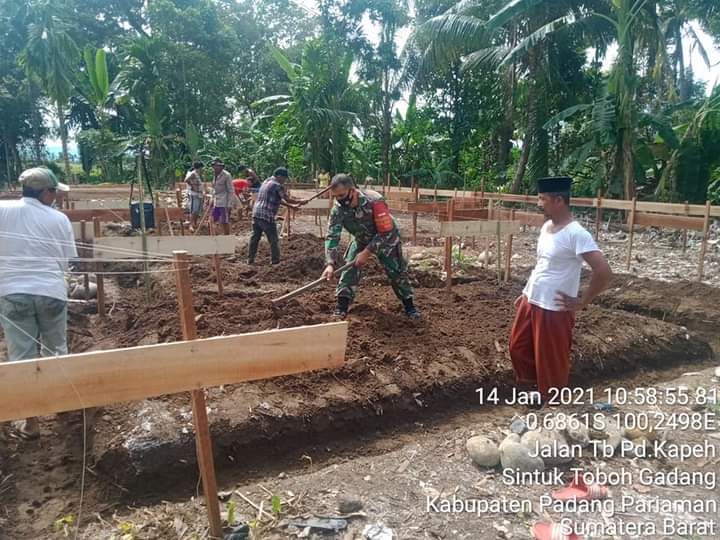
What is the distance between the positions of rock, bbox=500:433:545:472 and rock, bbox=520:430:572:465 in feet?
0.16

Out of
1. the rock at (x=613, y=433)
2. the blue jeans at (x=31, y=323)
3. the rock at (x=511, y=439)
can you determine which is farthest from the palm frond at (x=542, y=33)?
the blue jeans at (x=31, y=323)

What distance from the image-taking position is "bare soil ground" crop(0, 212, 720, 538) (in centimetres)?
321

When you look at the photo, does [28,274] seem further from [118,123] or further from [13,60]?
[13,60]

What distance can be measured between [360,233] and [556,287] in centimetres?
236

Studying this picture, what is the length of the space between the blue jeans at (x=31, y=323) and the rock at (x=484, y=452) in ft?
8.60

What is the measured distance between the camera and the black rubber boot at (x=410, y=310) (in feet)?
18.2

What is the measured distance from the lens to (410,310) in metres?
5.58

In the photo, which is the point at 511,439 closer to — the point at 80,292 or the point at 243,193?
the point at 80,292

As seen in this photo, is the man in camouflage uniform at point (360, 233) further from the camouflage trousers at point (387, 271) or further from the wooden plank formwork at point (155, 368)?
the wooden plank formwork at point (155, 368)

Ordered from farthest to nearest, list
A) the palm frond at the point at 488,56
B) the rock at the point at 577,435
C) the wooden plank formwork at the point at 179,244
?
1. the palm frond at the point at 488,56
2. the wooden plank formwork at the point at 179,244
3. the rock at the point at 577,435

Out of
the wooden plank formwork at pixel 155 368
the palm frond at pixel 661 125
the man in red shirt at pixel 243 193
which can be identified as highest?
the palm frond at pixel 661 125

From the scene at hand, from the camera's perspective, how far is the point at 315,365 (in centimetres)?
210

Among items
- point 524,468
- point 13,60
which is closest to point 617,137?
point 524,468

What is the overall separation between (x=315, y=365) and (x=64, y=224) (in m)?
2.20
